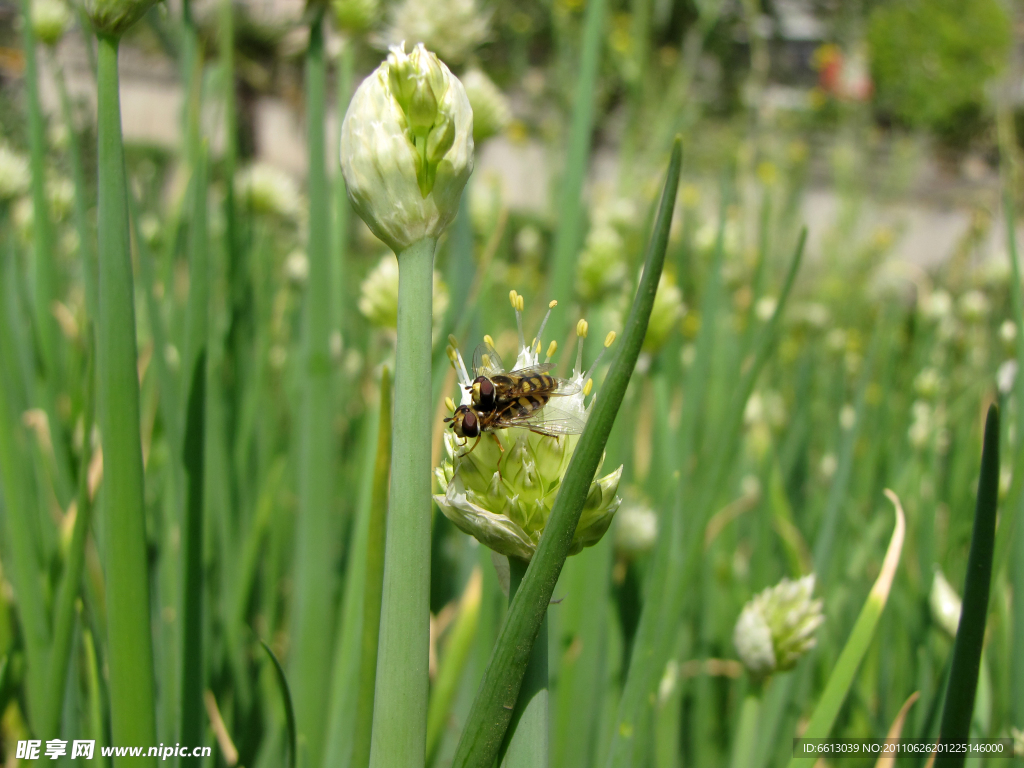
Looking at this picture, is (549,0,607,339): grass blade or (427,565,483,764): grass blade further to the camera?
(549,0,607,339): grass blade

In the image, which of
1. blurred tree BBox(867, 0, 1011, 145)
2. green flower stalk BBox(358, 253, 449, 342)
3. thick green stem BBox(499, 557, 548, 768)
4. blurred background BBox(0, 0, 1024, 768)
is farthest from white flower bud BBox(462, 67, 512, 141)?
blurred tree BBox(867, 0, 1011, 145)

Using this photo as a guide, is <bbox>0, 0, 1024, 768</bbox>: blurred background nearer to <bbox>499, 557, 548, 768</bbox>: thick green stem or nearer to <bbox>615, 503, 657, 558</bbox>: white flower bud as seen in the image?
<bbox>615, 503, 657, 558</bbox>: white flower bud

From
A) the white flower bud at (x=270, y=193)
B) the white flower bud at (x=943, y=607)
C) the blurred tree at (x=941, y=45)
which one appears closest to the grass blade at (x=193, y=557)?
the white flower bud at (x=943, y=607)

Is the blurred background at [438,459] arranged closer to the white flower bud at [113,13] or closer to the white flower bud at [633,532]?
the white flower bud at [633,532]

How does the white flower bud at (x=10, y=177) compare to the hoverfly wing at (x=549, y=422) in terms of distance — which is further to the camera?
the white flower bud at (x=10, y=177)

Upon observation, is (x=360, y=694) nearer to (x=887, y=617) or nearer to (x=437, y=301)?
(x=437, y=301)

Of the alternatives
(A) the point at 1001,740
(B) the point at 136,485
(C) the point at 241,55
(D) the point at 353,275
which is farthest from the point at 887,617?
(C) the point at 241,55

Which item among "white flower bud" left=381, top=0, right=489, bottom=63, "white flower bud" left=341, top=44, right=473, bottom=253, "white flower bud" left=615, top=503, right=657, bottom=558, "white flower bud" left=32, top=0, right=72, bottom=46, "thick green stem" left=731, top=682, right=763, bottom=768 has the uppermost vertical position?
"white flower bud" left=32, top=0, right=72, bottom=46
